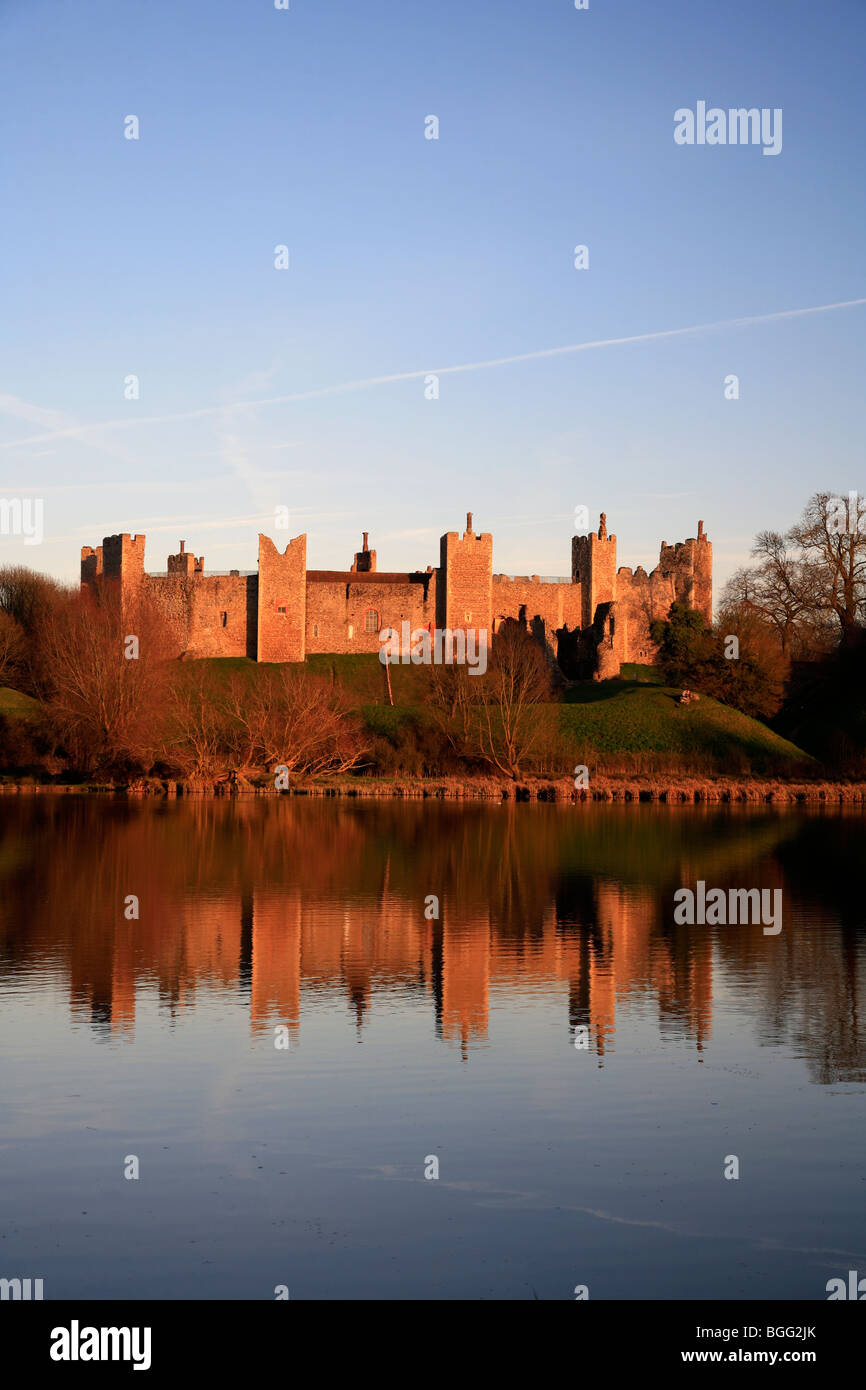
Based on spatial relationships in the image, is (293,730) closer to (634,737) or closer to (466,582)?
(634,737)

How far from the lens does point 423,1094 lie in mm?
8609

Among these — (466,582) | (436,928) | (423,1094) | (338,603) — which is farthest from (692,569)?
(423,1094)

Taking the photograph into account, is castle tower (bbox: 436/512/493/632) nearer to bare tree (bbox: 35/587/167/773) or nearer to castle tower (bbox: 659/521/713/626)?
castle tower (bbox: 659/521/713/626)

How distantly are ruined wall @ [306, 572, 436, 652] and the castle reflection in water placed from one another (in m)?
39.2

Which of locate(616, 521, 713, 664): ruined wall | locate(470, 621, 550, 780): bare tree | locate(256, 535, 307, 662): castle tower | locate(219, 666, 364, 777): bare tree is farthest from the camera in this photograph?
locate(616, 521, 713, 664): ruined wall

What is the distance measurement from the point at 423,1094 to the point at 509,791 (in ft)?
113

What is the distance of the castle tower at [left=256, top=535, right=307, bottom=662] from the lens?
6619cm

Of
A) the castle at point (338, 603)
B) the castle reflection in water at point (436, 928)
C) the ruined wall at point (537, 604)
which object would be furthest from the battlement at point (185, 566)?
the castle reflection in water at point (436, 928)

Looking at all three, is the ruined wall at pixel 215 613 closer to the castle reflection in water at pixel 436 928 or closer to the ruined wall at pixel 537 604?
the ruined wall at pixel 537 604

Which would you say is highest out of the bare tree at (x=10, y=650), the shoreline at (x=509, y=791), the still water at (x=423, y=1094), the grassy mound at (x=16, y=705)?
the bare tree at (x=10, y=650)

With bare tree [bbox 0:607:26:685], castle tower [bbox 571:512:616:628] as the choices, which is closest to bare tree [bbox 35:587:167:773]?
bare tree [bbox 0:607:26:685]

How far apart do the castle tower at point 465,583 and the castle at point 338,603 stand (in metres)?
0.05

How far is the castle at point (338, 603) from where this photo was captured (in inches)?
2616
